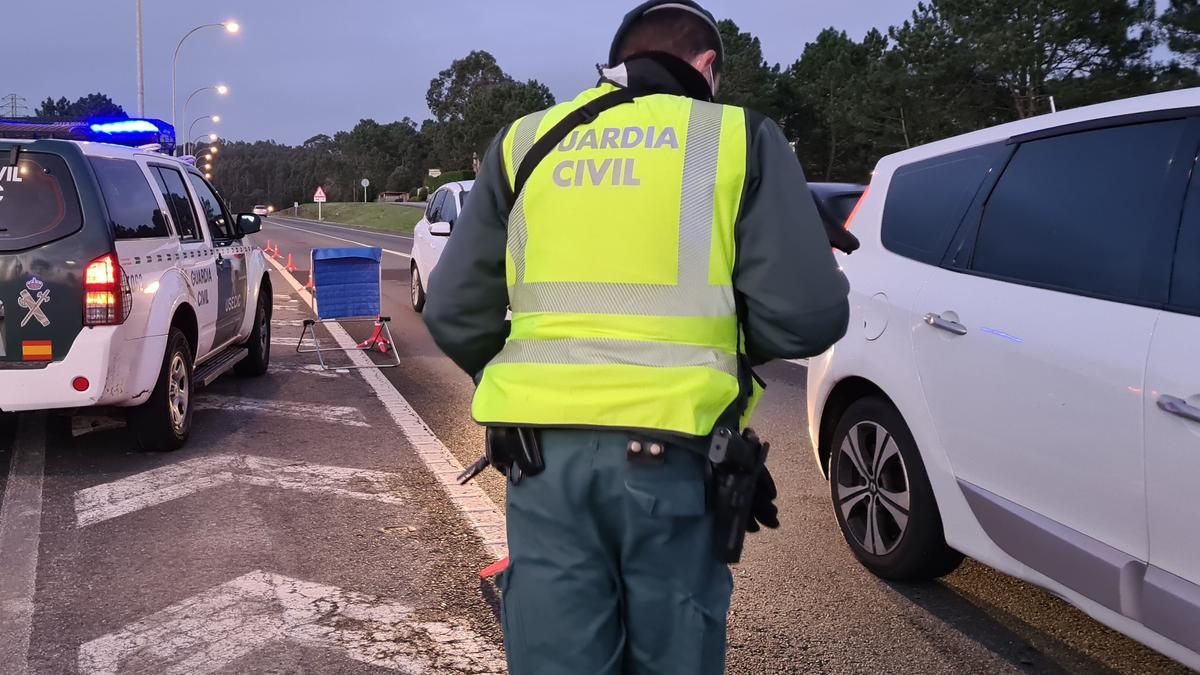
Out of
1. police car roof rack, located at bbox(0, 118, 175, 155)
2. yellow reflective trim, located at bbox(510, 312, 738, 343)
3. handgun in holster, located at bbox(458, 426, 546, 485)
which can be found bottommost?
handgun in holster, located at bbox(458, 426, 546, 485)

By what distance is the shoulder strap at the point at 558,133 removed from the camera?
1.99 meters

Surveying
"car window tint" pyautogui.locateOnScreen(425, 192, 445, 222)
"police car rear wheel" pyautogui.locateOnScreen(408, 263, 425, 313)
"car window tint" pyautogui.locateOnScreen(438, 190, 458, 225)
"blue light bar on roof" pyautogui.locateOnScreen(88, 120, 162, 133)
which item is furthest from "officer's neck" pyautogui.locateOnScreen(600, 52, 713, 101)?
"police car rear wheel" pyautogui.locateOnScreen(408, 263, 425, 313)

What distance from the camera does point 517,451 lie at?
75.2 inches

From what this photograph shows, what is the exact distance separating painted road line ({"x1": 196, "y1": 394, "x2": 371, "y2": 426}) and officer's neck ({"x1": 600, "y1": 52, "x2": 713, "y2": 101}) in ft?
18.1

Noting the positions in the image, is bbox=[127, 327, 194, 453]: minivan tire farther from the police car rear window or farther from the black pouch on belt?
the black pouch on belt

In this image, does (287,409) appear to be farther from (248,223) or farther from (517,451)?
(517,451)

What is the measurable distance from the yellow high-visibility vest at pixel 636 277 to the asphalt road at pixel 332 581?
1906 mm

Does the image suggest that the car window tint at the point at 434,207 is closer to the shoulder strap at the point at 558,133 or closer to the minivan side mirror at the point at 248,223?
the minivan side mirror at the point at 248,223

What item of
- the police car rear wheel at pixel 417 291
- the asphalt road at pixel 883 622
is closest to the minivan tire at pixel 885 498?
the asphalt road at pixel 883 622

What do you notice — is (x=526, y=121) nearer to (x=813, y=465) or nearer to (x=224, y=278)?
(x=813, y=465)

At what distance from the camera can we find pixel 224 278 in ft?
25.7

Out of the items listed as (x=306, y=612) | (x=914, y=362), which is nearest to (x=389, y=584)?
(x=306, y=612)

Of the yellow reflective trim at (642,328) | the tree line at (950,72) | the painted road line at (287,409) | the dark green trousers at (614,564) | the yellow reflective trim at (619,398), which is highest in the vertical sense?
the tree line at (950,72)

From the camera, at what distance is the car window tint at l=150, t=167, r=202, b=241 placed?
7.00m
